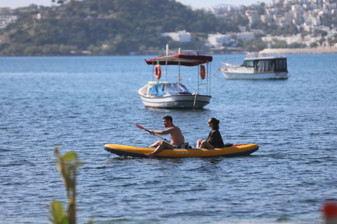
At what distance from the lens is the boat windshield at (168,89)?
133ft

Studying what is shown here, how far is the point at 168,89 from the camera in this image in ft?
134

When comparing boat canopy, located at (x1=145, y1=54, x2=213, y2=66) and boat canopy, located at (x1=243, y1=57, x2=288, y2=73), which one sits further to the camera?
boat canopy, located at (x1=243, y1=57, x2=288, y2=73)

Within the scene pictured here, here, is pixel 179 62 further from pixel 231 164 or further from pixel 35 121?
pixel 231 164

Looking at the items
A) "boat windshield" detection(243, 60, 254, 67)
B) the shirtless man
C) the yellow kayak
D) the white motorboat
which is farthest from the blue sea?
"boat windshield" detection(243, 60, 254, 67)

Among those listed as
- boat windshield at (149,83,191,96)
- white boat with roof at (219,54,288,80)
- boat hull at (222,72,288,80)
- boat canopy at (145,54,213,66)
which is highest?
boat canopy at (145,54,213,66)

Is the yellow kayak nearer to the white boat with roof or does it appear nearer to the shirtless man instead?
the shirtless man

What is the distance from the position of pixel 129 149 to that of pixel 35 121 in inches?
667

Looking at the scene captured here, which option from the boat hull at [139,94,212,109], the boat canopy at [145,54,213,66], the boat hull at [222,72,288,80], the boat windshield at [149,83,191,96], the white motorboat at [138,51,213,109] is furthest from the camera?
the boat hull at [222,72,288,80]

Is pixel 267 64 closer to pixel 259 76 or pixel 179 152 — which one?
pixel 259 76

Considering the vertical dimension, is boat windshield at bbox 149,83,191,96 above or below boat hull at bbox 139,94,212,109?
above

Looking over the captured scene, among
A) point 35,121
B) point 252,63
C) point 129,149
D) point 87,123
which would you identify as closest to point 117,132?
point 87,123

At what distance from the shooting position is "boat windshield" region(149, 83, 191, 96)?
4041 centimetres

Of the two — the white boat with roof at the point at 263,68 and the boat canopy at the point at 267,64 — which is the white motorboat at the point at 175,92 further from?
the boat canopy at the point at 267,64

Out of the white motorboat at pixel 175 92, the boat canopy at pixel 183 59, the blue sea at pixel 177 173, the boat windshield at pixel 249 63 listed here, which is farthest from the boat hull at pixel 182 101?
the boat windshield at pixel 249 63
